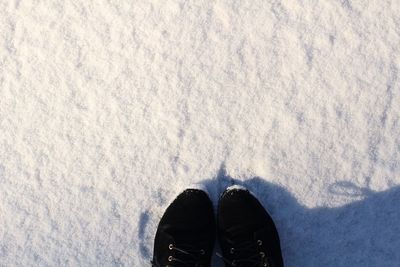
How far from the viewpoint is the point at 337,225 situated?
5.01ft

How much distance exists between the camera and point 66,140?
153 centimetres

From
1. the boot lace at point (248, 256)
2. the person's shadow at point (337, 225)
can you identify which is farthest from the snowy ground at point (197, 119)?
the boot lace at point (248, 256)

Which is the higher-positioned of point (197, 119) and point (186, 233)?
point (197, 119)

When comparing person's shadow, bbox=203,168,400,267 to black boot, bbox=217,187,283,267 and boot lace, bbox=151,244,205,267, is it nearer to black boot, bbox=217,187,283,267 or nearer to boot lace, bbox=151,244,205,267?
black boot, bbox=217,187,283,267

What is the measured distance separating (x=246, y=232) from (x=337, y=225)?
1.00ft

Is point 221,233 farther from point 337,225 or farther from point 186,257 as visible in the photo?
point 337,225

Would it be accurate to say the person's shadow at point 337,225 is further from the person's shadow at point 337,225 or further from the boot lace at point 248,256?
the boot lace at point 248,256

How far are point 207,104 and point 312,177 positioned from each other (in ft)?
1.38

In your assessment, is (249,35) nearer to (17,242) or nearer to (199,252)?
(199,252)

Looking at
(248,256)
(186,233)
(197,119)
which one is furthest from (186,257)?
(197,119)

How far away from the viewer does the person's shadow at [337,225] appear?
152 cm

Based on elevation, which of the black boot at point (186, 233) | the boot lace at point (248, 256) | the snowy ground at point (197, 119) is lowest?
the boot lace at point (248, 256)

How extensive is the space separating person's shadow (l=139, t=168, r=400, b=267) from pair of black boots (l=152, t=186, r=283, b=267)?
49 mm

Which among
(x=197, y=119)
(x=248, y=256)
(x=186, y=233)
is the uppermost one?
(x=197, y=119)
